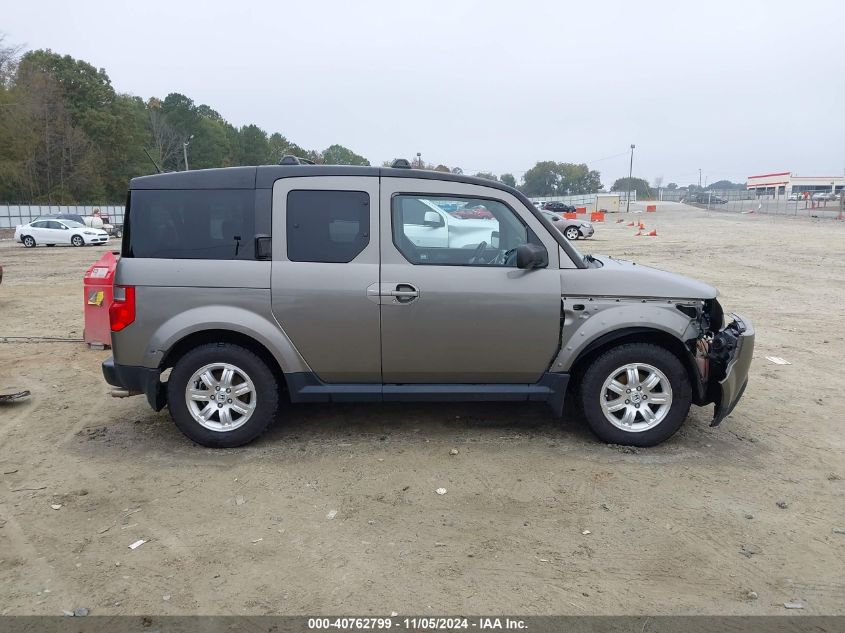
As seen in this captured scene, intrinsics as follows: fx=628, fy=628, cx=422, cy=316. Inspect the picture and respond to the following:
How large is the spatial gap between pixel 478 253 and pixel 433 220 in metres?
0.42

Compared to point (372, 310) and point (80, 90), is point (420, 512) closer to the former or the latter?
point (372, 310)

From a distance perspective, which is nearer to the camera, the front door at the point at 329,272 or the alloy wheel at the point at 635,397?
the front door at the point at 329,272

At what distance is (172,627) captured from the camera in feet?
9.00

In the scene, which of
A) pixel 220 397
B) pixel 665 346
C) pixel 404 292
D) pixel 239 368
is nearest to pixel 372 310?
pixel 404 292

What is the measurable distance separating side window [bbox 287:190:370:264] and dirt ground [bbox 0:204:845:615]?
143cm

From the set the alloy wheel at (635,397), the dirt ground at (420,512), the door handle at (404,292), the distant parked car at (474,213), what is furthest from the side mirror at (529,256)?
the dirt ground at (420,512)

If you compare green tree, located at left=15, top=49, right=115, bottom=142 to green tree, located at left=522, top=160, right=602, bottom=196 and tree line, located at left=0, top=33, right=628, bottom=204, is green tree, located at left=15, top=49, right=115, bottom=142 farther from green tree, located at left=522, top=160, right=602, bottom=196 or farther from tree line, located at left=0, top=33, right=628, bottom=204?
green tree, located at left=522, top=160, right=602, bottom=196

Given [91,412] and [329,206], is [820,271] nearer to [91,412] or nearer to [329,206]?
[329,206]

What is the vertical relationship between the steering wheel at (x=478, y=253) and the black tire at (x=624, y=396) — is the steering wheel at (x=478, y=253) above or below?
above

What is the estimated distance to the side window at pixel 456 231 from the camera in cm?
456

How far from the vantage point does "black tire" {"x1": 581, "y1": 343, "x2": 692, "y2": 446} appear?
14.9 ft

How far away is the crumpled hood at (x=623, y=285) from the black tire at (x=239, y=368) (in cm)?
226

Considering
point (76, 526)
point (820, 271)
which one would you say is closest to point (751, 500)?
point (76, 526)

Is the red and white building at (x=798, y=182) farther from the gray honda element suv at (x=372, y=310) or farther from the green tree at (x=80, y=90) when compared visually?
the gray honda element suv at (x=372, y=310)
